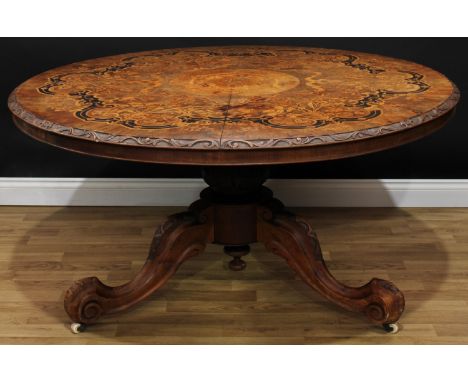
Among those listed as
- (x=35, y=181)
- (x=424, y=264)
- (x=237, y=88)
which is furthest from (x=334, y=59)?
(x=35, y=181)

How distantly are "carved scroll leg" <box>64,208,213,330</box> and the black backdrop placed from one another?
942mm

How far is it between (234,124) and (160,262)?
2.30 ft

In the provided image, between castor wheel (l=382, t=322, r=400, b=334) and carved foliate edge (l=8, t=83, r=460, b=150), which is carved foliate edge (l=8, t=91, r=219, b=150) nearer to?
carved foliate edge (l=8, t=83, r=460, b=150)

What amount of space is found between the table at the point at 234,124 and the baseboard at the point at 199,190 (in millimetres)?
634

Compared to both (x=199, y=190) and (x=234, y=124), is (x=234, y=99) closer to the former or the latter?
(x=234, y=124)

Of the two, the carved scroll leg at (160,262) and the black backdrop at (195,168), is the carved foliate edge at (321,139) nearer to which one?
the carved scroll leg at (160,262)

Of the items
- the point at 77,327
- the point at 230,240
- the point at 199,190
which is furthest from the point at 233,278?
the point at 199,190

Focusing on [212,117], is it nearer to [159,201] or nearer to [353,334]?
[353,334]

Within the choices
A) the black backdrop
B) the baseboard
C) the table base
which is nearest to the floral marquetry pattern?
the table base

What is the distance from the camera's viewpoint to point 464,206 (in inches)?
140

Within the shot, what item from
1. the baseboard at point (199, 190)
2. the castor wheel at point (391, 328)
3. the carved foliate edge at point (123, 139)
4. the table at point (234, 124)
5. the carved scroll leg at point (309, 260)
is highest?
the carved foliate edge at point (123, 139)

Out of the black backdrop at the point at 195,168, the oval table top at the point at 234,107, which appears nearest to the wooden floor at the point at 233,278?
the black backdrop at the point at 195,168

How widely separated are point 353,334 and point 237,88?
33.2 inches

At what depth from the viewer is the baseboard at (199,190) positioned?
3551mm
